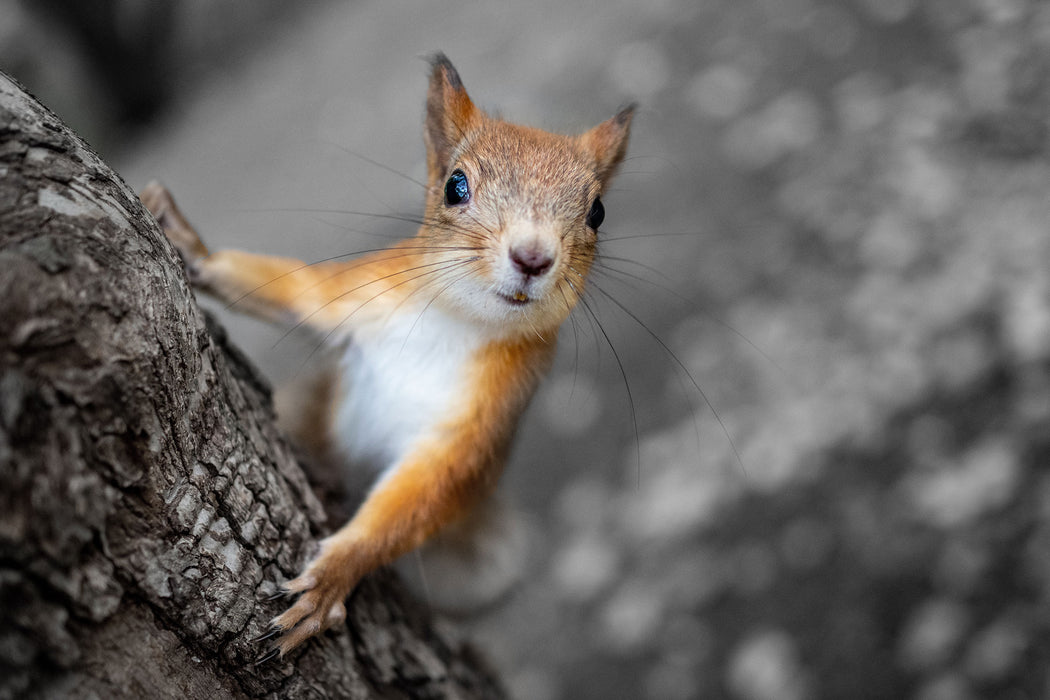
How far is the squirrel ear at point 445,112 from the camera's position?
2.13 meters

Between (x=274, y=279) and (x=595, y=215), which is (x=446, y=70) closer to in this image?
(x=595, y=215)

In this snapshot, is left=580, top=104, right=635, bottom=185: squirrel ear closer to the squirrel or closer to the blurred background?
the squirrel

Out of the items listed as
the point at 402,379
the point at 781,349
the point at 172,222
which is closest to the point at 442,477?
the point at 402,379

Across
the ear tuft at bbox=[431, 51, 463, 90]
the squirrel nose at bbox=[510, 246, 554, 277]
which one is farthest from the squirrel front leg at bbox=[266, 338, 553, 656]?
the ear tuft at bbox=[431, 51, 463, 90]

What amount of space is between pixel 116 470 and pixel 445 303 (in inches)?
37.7

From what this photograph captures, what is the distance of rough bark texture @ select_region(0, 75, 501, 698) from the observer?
1.06m

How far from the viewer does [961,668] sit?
3193mm

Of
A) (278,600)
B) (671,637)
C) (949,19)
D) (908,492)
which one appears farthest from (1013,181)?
(278,600)

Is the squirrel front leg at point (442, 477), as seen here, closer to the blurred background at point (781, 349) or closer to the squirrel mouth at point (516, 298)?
the squirrel mouth at point (516, 298)

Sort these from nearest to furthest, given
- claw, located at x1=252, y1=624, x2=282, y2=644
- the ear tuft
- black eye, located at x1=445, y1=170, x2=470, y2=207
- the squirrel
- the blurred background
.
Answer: claw, located at x1=252, y1=624, x2=282, y2=644 < the squirrel < black eye, located at x1=445, y1=170, x2=470, y2=207 < the ear tuft < the blurred background

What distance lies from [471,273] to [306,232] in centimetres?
366

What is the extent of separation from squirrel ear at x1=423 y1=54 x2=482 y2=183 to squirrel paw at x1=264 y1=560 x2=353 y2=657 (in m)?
1.11

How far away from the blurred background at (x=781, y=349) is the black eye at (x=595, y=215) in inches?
17.2

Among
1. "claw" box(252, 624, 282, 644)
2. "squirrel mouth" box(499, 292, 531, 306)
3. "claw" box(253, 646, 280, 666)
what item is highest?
"squirrel mouth" box(499, 292, 531, 306)
